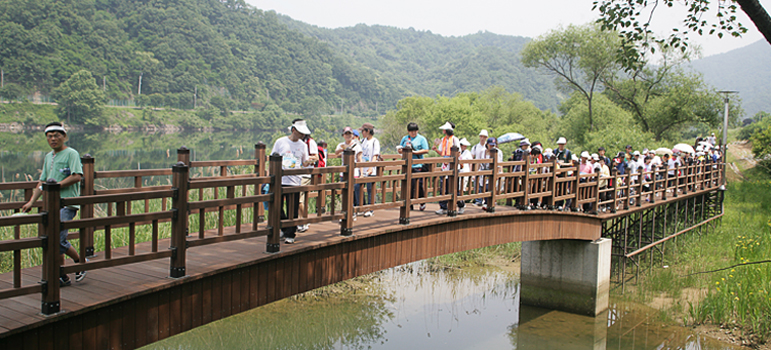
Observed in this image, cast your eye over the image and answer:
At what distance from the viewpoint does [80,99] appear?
5991 cm

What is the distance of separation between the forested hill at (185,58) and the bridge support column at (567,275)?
62.4m

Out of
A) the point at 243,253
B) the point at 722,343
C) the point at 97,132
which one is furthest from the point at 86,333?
the point at 97,132

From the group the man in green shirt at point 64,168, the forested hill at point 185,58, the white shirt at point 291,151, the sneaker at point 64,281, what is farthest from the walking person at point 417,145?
the forested hill at point 185,58

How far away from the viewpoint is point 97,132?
A: 61750 millimetres

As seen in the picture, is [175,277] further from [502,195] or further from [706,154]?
[706,154]

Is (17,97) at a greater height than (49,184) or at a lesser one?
greater

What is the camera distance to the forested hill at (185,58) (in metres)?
64.9

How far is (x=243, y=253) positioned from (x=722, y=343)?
37.0 feet

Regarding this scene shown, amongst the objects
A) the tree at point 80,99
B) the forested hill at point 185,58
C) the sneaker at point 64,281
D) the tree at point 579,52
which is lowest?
the sneaker at point 64,281

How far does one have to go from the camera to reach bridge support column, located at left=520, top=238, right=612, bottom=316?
1400cm

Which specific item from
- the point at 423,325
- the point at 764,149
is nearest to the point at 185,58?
the point at 764,149

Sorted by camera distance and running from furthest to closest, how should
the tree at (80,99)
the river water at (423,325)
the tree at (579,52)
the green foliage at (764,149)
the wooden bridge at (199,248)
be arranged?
the tree at (80,99) < the tree at (579,52) < the green foliage at (764,149) < the river water at (423,325) < the wooden bridge at (199,248)

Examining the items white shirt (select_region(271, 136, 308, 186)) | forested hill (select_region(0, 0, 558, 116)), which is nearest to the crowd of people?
Answer: white shirt (select_region(271, 136, 308, 186))

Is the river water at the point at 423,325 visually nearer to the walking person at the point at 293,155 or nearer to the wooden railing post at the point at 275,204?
the walking person at the point at 293,155
